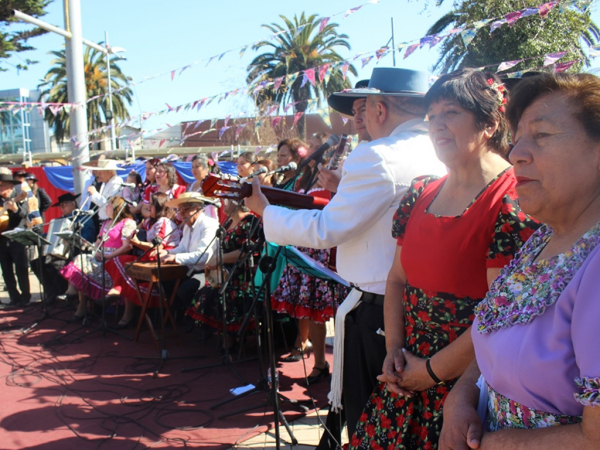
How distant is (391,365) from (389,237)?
0.56 m

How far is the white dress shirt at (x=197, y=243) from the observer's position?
5617 mm

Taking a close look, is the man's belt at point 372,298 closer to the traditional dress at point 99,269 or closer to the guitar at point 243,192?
the guitar at point 243,192

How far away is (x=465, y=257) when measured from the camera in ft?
5.29

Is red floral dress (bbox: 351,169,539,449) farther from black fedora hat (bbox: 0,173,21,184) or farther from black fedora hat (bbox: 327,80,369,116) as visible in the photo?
black fedora hat (bbox: 0,173,21,184)

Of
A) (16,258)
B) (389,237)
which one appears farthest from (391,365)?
(16,258)

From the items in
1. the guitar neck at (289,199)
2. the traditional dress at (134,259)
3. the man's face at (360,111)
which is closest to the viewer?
the guitar neck at (289,199)

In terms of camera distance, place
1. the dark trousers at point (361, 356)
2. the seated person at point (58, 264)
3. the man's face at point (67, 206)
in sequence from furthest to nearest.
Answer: the man's face at point (67, 206)
the seated person at point (58, 264)
the dark trousers at point (361, 356)

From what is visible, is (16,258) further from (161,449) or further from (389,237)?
(389,237)

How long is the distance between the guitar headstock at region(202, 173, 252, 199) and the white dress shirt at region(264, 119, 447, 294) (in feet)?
0.65

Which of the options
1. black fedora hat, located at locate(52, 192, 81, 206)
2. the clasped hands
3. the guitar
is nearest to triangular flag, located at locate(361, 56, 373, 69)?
the guitar

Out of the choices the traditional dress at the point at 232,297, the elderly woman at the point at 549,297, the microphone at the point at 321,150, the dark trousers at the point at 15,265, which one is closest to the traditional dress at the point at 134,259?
the traditional dress at the point at 232,297

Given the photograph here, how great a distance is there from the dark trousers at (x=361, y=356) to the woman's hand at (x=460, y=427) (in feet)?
2.49

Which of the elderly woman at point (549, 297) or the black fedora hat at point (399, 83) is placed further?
the black fedora hat at point (399, 83)

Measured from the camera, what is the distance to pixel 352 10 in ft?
16.7
